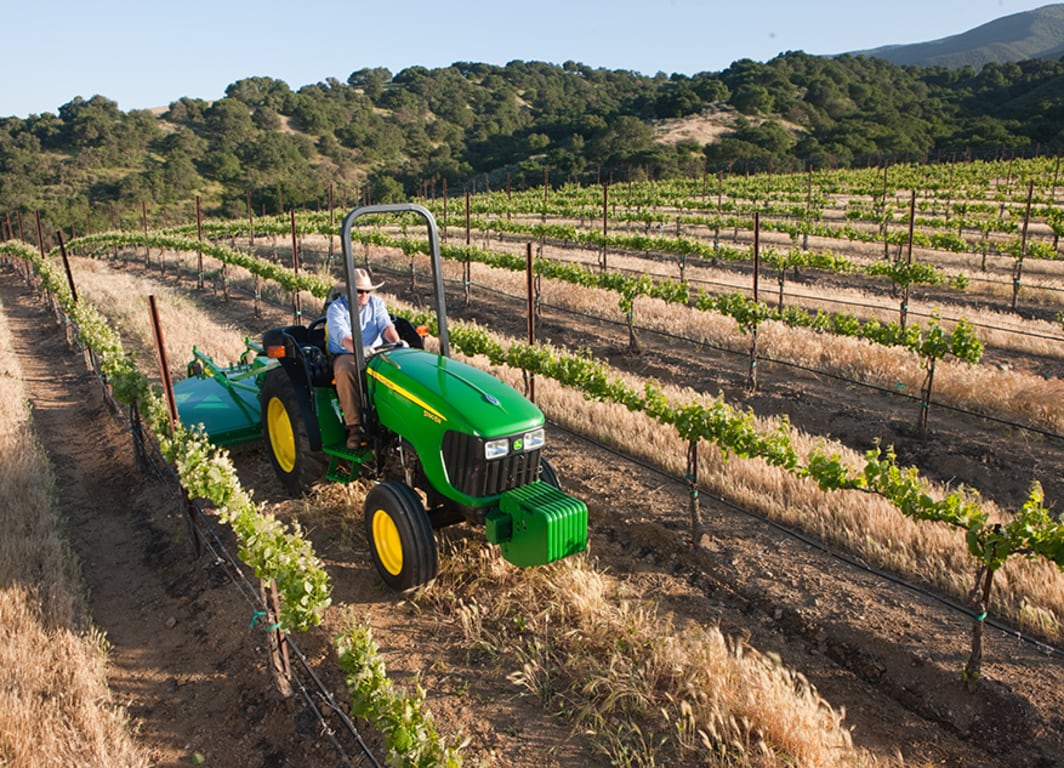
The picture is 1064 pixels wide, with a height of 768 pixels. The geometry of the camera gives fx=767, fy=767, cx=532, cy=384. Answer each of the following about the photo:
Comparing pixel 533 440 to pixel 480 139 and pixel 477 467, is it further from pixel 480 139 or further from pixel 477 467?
pixel 480 139

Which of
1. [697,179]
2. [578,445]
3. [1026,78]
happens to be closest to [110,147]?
[697,179]

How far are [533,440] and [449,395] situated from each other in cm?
61

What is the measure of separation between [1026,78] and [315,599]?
276 ft

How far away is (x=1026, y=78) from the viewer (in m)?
68.8

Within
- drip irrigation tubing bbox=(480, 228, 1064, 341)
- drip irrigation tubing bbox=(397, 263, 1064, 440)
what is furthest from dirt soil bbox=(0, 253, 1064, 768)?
drip irrigation tubing bbox=(480, 228, 1064, 341)

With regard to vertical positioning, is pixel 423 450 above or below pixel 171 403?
below

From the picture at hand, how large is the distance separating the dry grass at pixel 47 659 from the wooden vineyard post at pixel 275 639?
2.47 feet

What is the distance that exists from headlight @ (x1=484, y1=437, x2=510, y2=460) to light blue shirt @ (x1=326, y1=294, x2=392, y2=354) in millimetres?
1557

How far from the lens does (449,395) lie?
16.2ft

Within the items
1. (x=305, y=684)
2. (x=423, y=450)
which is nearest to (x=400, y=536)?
(x=423, y=450)

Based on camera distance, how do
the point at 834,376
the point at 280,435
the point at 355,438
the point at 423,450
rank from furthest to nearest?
1. the point at 834,376
2. the point at 280,435
3. the point at 355,438
4. the point at 423,450

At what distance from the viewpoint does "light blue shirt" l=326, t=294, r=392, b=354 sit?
5.73 m

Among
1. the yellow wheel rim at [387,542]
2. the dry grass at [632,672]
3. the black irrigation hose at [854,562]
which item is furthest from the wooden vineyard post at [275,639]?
the black irrigation hose at [854,562]

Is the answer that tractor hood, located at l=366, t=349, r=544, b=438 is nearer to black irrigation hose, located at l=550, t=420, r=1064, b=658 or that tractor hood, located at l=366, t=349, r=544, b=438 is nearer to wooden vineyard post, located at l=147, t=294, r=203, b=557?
wooden vineyard post, located at l=147, t=294, r=203, b=557
